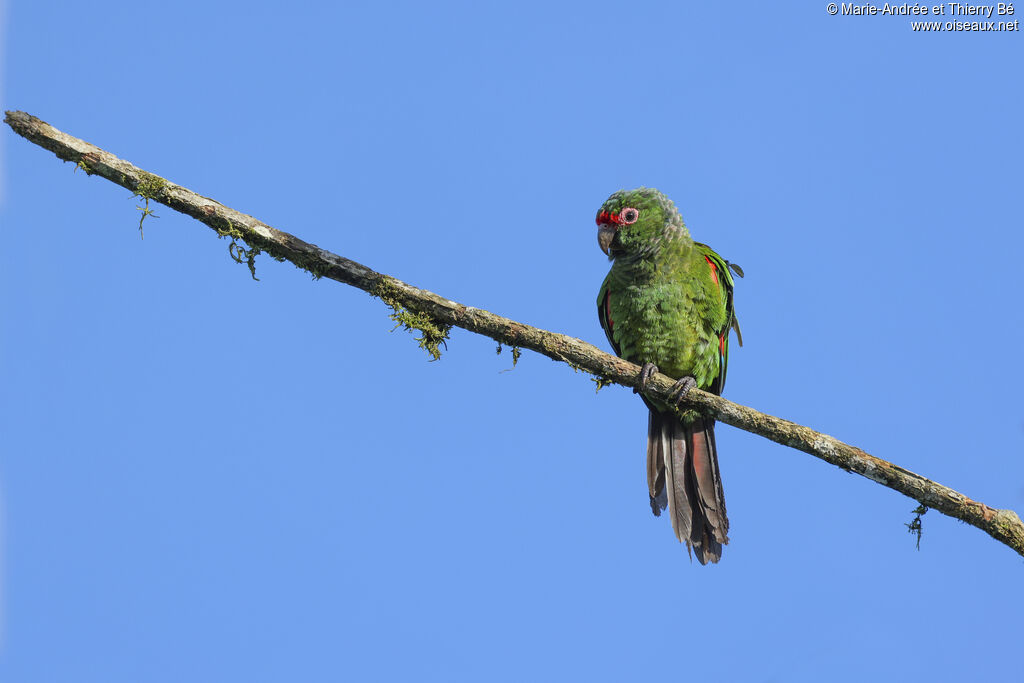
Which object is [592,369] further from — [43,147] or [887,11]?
[887,11]

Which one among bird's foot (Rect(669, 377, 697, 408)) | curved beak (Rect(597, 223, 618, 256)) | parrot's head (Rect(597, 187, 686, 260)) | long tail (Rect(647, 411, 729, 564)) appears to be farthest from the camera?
curved beak (Rect(597, 223, 618, 256))

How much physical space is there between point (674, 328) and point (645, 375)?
2.37 ft

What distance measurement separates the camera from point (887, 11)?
738cm

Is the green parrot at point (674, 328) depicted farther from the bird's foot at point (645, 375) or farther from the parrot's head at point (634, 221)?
the bird's foot at point (645, 375)

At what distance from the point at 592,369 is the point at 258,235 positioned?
2.48 m

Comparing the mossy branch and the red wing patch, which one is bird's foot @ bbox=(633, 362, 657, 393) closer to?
the mossy branch

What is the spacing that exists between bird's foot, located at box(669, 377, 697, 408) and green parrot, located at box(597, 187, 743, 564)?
0.26 meters

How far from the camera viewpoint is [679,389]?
595cm

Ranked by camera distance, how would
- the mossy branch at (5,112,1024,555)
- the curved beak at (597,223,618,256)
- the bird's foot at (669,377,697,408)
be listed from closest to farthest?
the mossy branch at (5,112,1024,555) → the bird's foot at (669,377,697,408) → the curved beak at (597,223,618,256)

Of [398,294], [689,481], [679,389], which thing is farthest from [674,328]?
[398,294]

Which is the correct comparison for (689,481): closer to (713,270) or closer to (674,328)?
(674,328)

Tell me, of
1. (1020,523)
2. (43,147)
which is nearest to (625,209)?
(1020,523)

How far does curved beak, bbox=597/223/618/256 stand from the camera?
682cm

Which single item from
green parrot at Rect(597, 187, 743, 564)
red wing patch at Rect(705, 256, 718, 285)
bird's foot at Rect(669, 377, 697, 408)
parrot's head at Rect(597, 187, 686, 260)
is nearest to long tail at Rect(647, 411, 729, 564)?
green parrot at Rect(597, 187, 743, 564)
